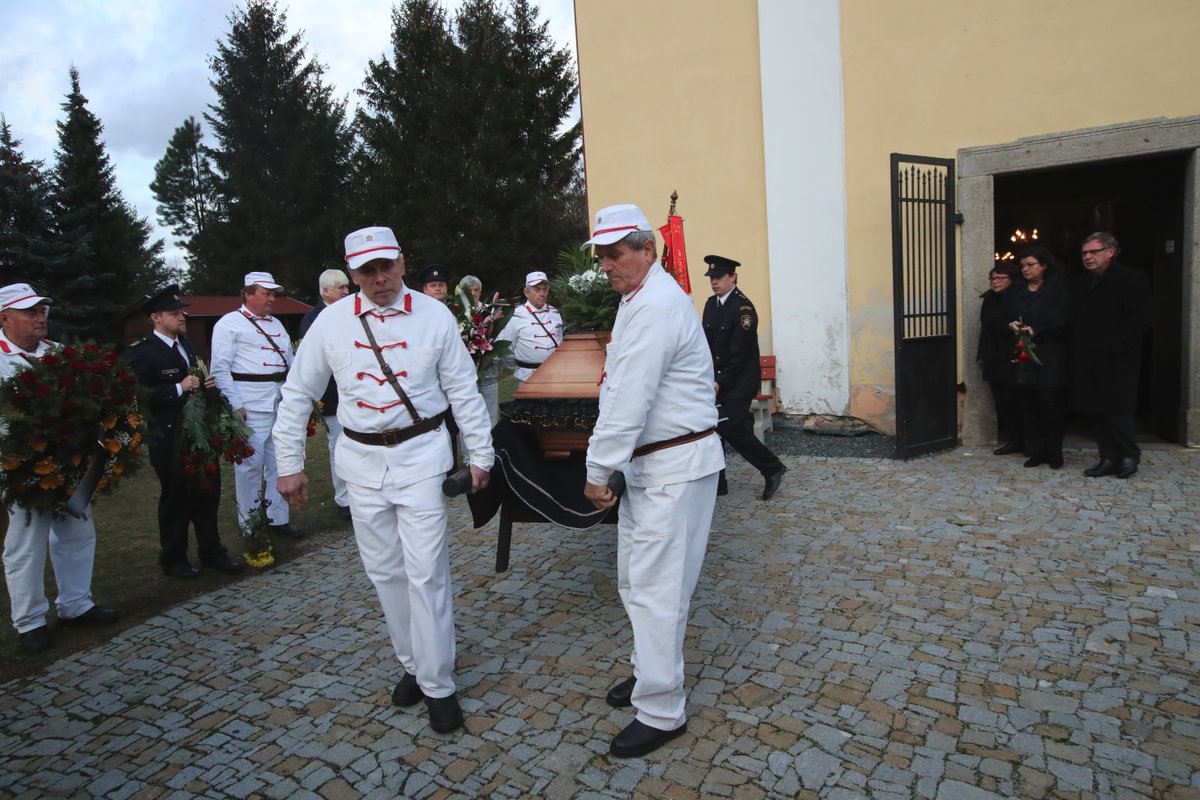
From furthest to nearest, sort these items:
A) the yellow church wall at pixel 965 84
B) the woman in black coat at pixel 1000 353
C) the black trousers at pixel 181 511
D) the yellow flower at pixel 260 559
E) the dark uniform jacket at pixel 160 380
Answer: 1. the woman in black coat at pixel 1000 353
2. the yellow church wall at pixel 965 84
3. the yellow flower at pixel 260 559
4. the black trousers at pixel 181 511
5. the dark uniform jacket at pixel 160 380

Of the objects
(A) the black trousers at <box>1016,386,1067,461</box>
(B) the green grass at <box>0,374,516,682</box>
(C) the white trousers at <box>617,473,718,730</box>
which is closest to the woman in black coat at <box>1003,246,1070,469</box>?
(A) the black trousers at <box>1016,386,1067,461</box>

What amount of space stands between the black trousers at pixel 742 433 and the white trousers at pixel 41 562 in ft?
13.8

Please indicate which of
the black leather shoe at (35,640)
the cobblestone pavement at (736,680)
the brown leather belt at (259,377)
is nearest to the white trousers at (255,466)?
the brown leather belt at (259,377)

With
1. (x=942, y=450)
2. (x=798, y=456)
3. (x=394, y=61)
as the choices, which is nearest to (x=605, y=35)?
(x=798, y=456)

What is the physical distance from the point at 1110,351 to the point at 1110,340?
10cm

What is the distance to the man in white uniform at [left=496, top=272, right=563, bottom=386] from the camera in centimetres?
765

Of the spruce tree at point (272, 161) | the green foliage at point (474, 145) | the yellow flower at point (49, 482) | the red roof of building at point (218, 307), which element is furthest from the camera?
the spruce tree at point (272, 161)

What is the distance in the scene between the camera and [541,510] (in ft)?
13.0

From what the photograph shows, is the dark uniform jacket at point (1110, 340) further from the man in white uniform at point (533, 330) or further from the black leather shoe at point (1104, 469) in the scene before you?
the man in white uniform at point (533, 330)

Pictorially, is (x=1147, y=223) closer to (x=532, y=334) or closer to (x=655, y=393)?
(x=532, y=334)

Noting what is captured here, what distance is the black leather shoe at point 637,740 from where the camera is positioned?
2994 millimetres

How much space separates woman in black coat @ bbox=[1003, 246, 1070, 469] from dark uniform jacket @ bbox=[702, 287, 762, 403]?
2.54 meters

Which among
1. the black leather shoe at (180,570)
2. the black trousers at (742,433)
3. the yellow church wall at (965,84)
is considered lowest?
the black leather shoe at (180,570)

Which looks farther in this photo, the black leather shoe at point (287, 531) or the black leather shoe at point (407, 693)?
the black leather shoe at point (287, 531)
